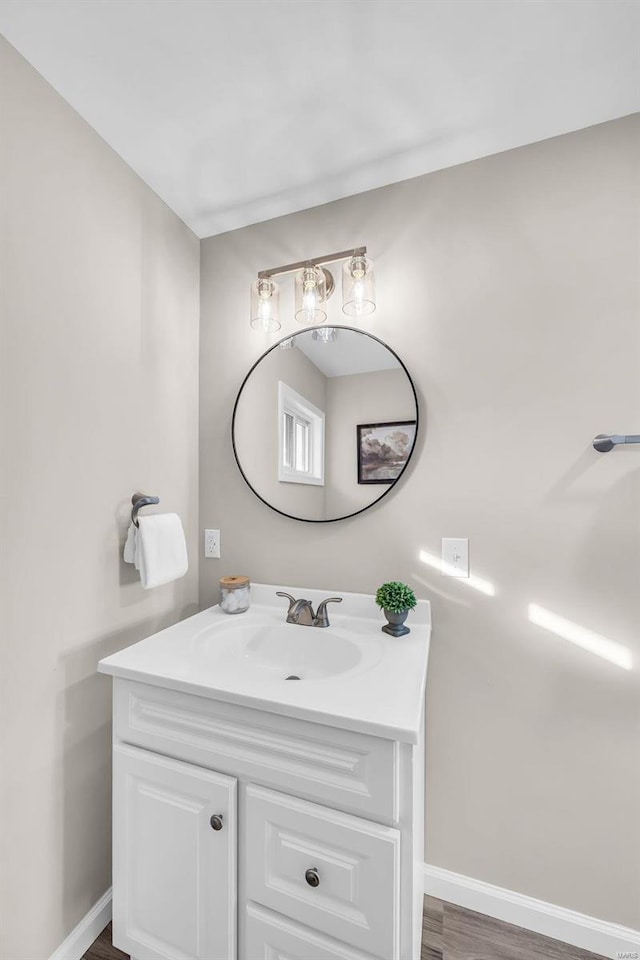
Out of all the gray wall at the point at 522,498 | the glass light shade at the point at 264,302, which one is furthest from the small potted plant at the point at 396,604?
the glass light shade at the point at 264,302

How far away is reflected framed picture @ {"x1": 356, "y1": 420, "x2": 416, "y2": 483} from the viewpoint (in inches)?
57.0

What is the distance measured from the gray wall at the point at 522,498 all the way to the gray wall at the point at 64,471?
0.75 m

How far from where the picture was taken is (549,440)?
51.1 inches

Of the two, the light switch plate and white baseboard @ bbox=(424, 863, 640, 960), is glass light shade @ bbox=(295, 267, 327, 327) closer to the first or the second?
the light switch plate

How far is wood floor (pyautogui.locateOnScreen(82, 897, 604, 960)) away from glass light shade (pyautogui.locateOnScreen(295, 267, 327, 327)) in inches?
77.4

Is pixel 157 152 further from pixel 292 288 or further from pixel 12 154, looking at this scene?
pixel 292 288

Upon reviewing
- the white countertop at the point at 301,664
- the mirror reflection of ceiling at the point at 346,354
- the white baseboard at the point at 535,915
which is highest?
the mirror reflection of ceiling at the point at 346,354

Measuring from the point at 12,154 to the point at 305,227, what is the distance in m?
0.91

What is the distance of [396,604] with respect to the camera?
1.29m

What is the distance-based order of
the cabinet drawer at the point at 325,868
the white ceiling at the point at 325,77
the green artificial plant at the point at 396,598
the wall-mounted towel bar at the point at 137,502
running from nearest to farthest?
the cabinet drawer at the point at 325,868, the white ceiling at the point at 325,77, the green artificial plant at the point at 396,598, the wall-mounted towel bar at the point at 137,502

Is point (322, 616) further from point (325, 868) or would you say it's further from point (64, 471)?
point (64, 471)

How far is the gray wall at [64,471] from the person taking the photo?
1054 millimetres

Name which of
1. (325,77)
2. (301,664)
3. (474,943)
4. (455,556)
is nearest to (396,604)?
(455,556)

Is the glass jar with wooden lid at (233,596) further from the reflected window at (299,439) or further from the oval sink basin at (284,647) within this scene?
the reflected window at (299,439)
